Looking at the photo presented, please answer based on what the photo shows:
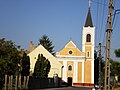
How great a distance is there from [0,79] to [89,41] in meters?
58.4

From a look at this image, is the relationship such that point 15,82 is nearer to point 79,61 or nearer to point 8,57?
point 8,57

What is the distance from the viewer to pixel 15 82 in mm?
41312

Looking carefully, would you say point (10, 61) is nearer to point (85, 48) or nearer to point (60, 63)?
point (60, 63)

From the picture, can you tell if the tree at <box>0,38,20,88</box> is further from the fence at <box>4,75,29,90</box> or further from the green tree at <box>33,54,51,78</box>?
the green tree at <box>33,54,51,78</box>

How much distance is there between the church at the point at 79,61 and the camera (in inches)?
3627

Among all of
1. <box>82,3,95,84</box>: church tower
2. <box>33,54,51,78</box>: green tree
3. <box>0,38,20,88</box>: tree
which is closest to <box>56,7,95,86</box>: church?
<box>82,3,95,84</box>: church tower

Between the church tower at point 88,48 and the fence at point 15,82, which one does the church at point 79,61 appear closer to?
the church tower at point 88,48

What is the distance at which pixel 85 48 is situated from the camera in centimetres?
9531

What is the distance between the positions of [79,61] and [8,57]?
50.4 m

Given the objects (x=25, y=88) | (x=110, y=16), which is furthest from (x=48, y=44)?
(x=110, y=16)

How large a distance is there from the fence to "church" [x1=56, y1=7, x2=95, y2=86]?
147 ft

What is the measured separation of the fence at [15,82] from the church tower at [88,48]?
45635mm

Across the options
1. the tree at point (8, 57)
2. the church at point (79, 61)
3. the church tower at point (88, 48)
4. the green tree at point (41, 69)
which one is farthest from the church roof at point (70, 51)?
the tree at point (8, 57)

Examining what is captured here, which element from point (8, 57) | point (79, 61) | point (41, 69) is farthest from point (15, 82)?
point (79, 61)
